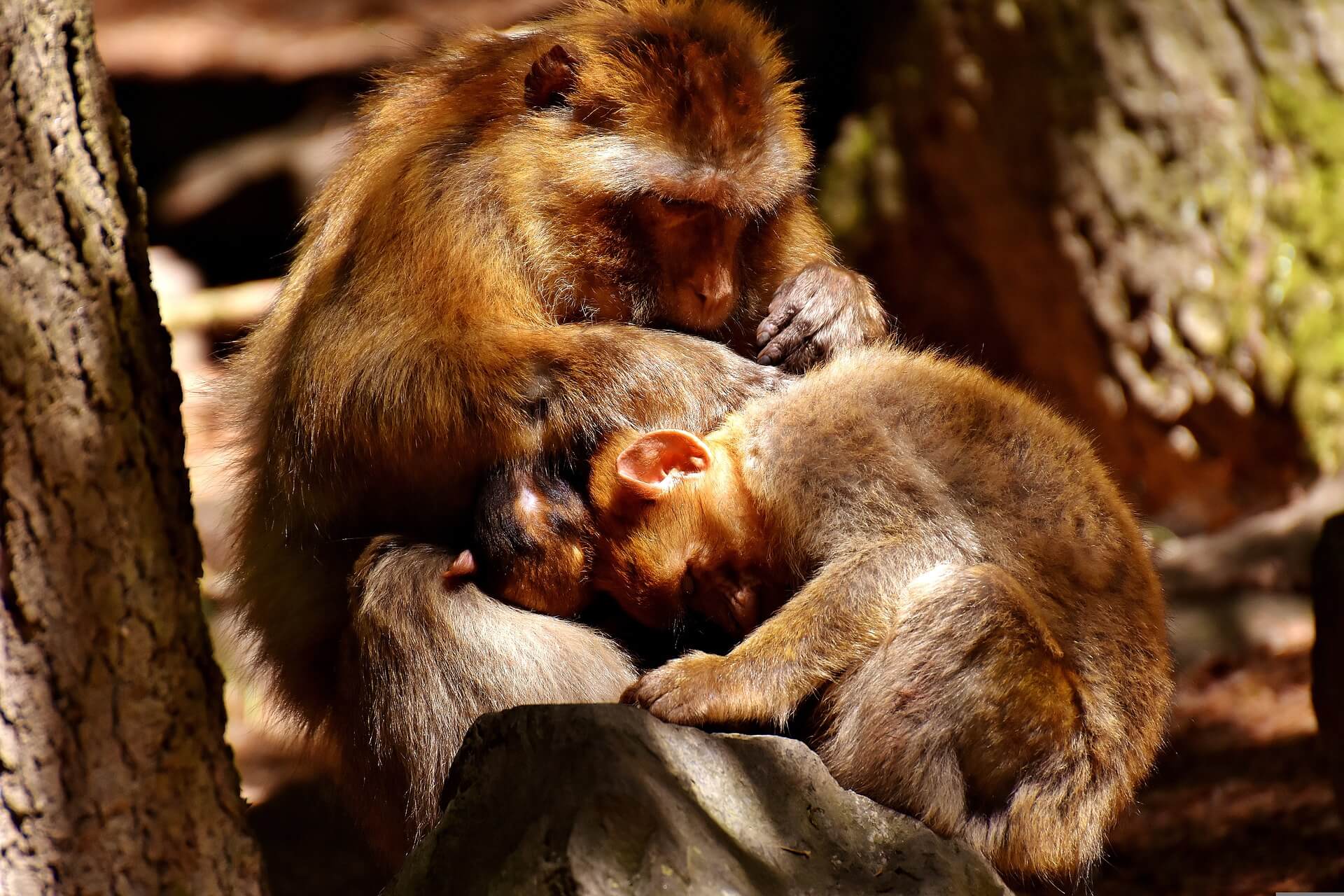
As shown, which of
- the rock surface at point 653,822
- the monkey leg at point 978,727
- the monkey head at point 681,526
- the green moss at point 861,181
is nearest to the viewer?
the rock surface at point 653,822

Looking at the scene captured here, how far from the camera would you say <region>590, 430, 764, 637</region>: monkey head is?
142 inches

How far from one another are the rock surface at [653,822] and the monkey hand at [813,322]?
3.89 feet

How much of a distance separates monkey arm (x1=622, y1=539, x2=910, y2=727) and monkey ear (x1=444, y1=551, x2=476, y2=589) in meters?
0.53

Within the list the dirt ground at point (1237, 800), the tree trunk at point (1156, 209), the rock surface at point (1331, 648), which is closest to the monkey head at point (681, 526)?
the dirt ground at point (1237, 800)

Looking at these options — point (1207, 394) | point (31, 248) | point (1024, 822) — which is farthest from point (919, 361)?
point (1207, 394)

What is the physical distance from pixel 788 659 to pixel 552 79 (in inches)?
65.6

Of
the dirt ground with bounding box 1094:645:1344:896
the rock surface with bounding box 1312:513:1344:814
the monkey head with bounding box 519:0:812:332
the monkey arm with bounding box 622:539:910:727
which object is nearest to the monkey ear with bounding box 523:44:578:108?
the monkey head with bounding box 519:0:812:332

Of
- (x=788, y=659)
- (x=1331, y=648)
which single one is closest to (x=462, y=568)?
(x=788, y=659)

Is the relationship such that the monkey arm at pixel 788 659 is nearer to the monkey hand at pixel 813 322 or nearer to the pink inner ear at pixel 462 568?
the pink inner ear at pixel 462 568

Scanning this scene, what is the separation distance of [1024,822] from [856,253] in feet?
21.6

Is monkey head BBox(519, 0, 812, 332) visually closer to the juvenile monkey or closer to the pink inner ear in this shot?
the juvenile monkey

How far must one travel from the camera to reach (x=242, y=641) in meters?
4.36

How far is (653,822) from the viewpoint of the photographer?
9.18 ft

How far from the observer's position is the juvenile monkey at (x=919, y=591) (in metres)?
3.19
